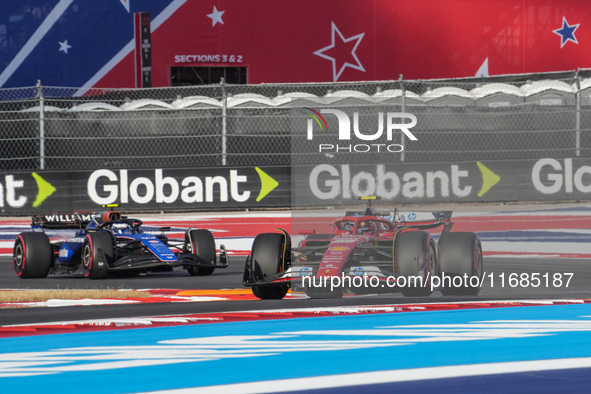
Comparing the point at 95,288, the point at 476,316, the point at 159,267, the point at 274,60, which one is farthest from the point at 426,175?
the point at 274,60

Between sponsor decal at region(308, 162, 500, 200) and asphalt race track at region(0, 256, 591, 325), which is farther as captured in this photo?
sponsor decal at region(308, 162, 500, 200)

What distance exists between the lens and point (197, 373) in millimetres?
5617

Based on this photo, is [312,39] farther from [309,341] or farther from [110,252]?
[309,341]

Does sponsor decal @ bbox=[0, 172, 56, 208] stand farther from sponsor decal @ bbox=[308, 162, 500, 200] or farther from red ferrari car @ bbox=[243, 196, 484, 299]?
red ferrari car @ bbox=[243, 196, 484, 299]

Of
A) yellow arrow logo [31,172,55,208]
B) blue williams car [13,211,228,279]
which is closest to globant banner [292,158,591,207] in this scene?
yellow arrow logo [31,172,55,208]

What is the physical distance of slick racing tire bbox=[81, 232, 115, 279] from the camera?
35.8 feet

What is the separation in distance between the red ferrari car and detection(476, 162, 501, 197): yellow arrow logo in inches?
342

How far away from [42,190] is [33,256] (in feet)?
21.1

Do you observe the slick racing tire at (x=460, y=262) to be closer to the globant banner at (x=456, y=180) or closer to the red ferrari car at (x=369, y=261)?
the red ferrari car at (x=369, y=261)

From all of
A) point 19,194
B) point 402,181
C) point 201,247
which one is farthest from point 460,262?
point 19,194

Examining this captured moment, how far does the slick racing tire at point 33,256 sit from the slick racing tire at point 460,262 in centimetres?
480

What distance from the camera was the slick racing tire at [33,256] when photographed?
446 inches

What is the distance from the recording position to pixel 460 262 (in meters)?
8.38

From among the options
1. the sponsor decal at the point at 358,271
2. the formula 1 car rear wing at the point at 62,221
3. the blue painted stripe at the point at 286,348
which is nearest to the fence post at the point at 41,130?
the formula 1 car rear wing at the point at 62,221
